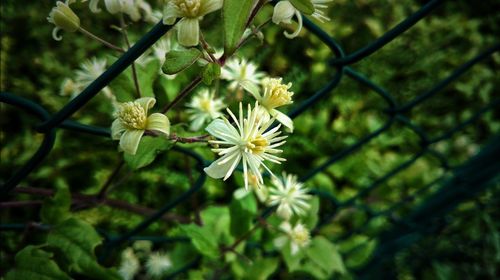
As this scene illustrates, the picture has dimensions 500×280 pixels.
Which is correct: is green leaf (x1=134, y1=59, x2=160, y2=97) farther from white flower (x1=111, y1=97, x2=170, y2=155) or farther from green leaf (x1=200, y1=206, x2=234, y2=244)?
green leaf (x1=200, y1=206, x2=234, y2=244)

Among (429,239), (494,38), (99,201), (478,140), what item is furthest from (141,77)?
(494,38)

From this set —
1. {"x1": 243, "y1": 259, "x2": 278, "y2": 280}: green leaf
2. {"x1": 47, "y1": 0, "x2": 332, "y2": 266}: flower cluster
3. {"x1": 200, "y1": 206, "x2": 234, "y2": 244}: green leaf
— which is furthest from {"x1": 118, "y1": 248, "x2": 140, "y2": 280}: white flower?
{"x1": 47, "y1": 0, "x2": 332, "y2": 266}: flower cluster

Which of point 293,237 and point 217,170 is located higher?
point 293,237

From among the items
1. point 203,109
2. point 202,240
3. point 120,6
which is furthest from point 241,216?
point 120,6

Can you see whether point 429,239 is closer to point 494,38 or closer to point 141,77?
point 494,38

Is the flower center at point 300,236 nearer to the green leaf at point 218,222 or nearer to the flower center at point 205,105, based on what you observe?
the green leaf at point 218,222

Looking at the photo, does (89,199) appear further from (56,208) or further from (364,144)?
(364,144)

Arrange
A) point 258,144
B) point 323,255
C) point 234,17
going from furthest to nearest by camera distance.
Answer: point 323,255 < point 258,144 < point 234,17
